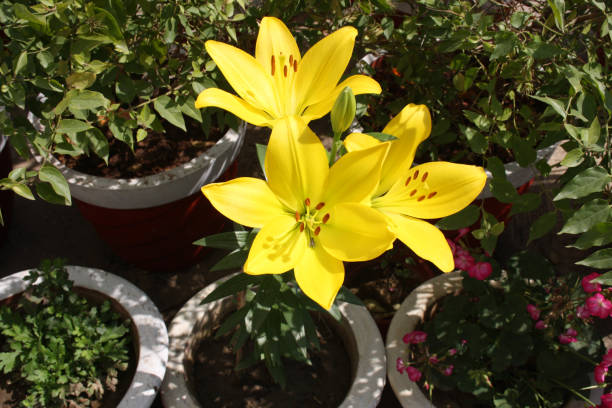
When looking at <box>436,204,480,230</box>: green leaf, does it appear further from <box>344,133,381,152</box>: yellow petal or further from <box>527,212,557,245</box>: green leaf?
<box>344,133,381,152</box>: yellow petal

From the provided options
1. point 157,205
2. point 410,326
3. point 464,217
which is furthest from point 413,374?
point 157,205

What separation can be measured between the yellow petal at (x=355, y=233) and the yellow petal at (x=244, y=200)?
9cm

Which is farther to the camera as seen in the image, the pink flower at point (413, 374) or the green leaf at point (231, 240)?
the pink flower at point (413, 374)

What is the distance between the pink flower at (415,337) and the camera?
135cm

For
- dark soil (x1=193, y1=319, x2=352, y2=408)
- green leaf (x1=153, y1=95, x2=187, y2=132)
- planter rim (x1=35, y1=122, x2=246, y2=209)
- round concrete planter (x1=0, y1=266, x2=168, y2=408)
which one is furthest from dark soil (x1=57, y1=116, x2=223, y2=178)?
dark soil (x1=193, y1=319, x2=352, y2=408)

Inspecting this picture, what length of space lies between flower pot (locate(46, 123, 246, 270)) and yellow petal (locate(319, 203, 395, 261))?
2.42ft

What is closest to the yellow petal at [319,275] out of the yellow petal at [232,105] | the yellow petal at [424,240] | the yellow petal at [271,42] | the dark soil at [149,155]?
the yellow petal at [424,240]

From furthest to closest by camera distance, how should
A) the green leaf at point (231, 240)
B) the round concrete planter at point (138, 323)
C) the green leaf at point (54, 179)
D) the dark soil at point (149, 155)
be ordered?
the dark soil at point (149, 155)
the round concrete planter at point (138, 323)
the green leaf at point (231, 240)
the green leaf at point (54, 179)

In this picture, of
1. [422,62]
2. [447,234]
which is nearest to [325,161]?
[422,62]

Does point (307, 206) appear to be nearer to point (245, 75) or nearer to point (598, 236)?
point (245, 75)

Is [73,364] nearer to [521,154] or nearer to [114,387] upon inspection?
[114,387]

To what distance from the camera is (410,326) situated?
1452 mm

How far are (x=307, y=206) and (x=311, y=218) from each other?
0.02 metres

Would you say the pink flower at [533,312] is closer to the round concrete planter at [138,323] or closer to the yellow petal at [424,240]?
the yellow petal at [424,240]
